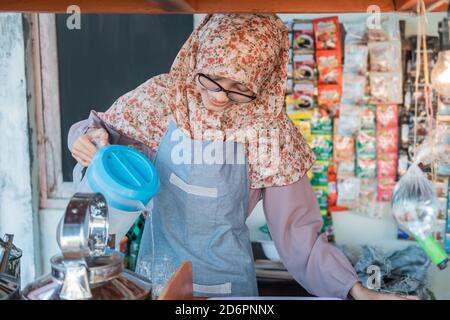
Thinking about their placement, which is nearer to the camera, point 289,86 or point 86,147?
point 86,147

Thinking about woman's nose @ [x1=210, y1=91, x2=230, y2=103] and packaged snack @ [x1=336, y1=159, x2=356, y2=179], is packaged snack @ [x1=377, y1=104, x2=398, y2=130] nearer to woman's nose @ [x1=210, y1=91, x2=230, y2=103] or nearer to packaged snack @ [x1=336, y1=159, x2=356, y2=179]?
packaged snack @ [x1=336, y1=159, x2=356, y2=179]

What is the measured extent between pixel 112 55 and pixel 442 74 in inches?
64.3

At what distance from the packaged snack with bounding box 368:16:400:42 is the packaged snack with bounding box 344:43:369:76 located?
2.8 inches

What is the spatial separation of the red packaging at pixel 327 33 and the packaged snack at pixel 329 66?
0.03 m

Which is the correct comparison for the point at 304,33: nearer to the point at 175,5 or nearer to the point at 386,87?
the point at 386,87

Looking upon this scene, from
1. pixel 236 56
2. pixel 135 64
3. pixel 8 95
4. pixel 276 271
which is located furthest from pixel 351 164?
pixel 8 95

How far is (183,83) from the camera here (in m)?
1.39

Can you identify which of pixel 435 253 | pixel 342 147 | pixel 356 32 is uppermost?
pixel 356 32

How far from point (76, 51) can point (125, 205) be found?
5.71 ft

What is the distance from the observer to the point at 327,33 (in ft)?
8.61

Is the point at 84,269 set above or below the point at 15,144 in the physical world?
below

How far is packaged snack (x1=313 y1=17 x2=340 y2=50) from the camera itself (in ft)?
8.58

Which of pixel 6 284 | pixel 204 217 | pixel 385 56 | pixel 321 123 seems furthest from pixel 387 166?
pixel 6 284
